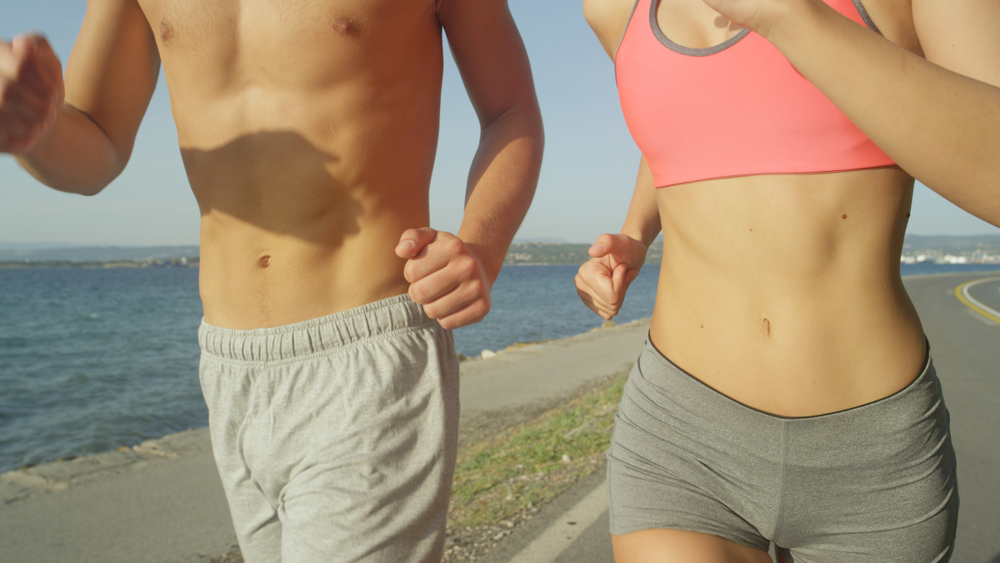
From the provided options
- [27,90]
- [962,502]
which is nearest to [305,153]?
[27,90]

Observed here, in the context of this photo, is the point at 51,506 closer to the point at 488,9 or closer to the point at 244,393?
the point at 244,393

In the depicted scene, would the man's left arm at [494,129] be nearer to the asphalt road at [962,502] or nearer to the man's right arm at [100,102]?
the man's right arm at [100,102]

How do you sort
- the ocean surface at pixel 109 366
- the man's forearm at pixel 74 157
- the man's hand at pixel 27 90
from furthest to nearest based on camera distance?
the ocean surface at pixel 109 366 → the man's forearm at pixel 74 157 → the man's hand at pixel 27 90

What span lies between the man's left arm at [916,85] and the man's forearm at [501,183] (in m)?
0.74

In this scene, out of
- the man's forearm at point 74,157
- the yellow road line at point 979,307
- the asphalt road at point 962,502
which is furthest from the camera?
the yellow road line at point 979,307

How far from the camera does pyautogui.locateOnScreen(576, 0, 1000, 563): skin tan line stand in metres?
1.08

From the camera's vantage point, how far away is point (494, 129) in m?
1.90

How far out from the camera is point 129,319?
3997 centimetres

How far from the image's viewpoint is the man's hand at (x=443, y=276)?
54.9 inches

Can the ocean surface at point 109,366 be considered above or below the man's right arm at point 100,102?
below

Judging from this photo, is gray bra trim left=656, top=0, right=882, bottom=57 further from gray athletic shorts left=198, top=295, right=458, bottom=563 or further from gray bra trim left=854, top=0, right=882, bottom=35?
gray athletic shorts left=198, top=295, right=458, bottom=563

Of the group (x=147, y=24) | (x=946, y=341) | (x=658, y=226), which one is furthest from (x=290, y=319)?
(x=946, y=341)

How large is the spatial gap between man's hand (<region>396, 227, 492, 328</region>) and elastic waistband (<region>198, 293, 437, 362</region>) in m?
0.18

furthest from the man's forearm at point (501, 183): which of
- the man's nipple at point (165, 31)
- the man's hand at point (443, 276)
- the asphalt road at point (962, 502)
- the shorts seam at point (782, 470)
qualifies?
the asphalt road at point (962, 502)
